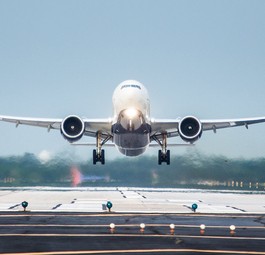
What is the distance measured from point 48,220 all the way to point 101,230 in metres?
5.80

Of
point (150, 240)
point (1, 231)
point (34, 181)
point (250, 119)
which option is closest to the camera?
point (150, 240)

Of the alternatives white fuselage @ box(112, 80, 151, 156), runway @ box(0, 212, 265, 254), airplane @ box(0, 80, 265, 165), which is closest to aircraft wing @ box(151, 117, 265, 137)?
airplane @ box(0, 80, 265, 165)

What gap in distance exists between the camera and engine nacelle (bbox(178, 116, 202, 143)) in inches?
1908

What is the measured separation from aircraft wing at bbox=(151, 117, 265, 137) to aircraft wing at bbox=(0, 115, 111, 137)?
4044mm

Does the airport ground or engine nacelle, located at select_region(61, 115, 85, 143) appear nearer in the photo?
the airport ground

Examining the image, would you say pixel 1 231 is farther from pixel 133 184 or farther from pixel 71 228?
pixel 133 184

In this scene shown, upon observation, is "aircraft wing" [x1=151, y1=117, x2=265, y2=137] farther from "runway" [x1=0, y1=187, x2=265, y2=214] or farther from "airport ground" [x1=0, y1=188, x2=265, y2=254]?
"airport ground" [x1=0, y1=188, x2=265, y2=254]

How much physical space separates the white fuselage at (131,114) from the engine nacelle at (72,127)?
2.94 metres

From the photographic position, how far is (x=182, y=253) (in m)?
19.6

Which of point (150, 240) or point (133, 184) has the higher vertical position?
point (133, 184)

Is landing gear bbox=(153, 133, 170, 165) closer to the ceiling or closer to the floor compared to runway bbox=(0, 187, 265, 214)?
closer to the ceiling

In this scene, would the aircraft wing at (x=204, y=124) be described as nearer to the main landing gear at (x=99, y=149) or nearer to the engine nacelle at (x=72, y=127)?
the main landing gear at (x=99, y=149)

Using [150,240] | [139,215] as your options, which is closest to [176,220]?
[139,215]

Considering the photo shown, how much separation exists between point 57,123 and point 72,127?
4281 mm
